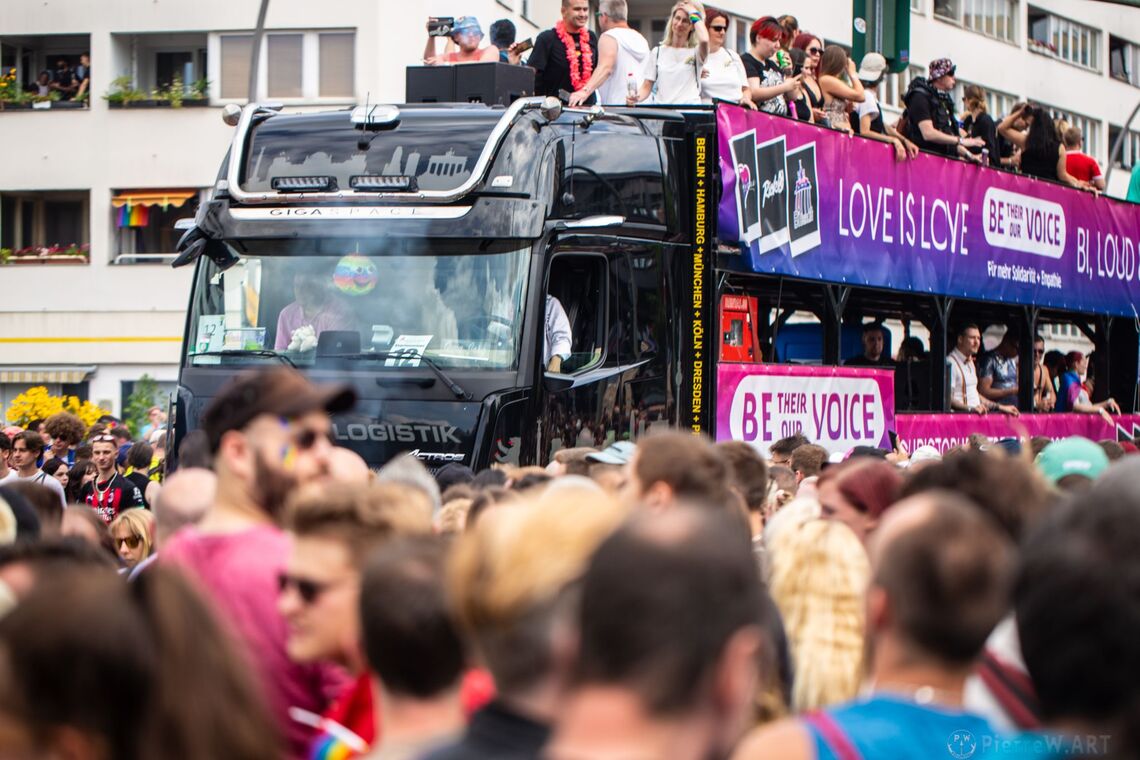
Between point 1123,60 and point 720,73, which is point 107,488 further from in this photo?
point 1123,60

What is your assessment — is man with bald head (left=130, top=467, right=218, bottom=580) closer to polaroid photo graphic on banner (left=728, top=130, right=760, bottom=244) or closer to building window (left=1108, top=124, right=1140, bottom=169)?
polaroid photo graphic on banner (left=728, top=130, right=760, bottom=244)

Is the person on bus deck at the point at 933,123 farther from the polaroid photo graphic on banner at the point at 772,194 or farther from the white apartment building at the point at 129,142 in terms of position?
the white apartment building at the point at 129,142

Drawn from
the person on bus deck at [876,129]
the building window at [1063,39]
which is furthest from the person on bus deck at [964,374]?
the building window at [1063,39]

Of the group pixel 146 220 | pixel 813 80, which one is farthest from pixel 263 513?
pixel 146 220

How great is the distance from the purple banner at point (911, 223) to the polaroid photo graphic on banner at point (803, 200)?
1 centimetres

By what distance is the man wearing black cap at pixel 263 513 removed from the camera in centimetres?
401

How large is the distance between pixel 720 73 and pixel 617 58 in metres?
0.82

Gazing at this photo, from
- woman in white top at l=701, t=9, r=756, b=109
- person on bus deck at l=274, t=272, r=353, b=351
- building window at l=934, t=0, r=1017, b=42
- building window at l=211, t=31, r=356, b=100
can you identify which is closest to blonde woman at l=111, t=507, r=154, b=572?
person on bus deck at l=274, t=272, r=353, b=351

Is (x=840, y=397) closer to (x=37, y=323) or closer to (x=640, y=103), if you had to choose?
(x=640, y=103)

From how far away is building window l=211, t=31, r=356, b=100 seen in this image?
3372 centimetres

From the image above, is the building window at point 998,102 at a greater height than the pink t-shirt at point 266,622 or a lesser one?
greater

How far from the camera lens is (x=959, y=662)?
315 cm

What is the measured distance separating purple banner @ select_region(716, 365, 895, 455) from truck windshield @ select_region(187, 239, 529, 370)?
2.05m

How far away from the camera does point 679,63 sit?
45.1 feet
